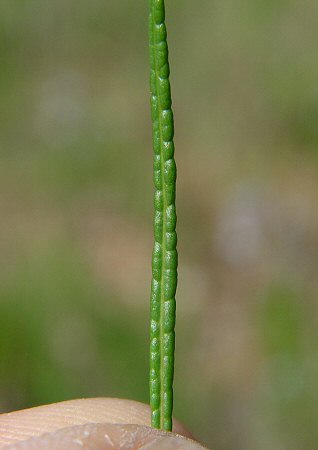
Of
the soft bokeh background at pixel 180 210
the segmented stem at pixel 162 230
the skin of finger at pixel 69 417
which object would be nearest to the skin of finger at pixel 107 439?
the segmented stem at pixel 162 230

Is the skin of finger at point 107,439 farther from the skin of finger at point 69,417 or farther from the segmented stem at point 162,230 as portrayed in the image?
the skin of finger at point 69,417

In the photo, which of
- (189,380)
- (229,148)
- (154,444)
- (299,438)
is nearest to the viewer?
(154,444)

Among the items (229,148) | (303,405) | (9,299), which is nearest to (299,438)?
(303,405)

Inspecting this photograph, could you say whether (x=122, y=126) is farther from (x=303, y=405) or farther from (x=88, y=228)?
(x=303, y=405)

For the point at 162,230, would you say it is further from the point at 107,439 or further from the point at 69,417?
the point at 69,417

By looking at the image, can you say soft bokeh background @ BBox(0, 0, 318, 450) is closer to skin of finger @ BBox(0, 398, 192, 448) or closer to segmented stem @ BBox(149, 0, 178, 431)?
skin of finger @ BBox(0, 398, 192, 448)

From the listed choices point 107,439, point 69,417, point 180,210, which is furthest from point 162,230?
point 180,210

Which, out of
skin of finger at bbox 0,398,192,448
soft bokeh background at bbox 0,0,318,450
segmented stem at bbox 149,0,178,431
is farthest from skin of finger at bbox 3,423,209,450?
soft bokeh background at bbox 0,0,318,450
